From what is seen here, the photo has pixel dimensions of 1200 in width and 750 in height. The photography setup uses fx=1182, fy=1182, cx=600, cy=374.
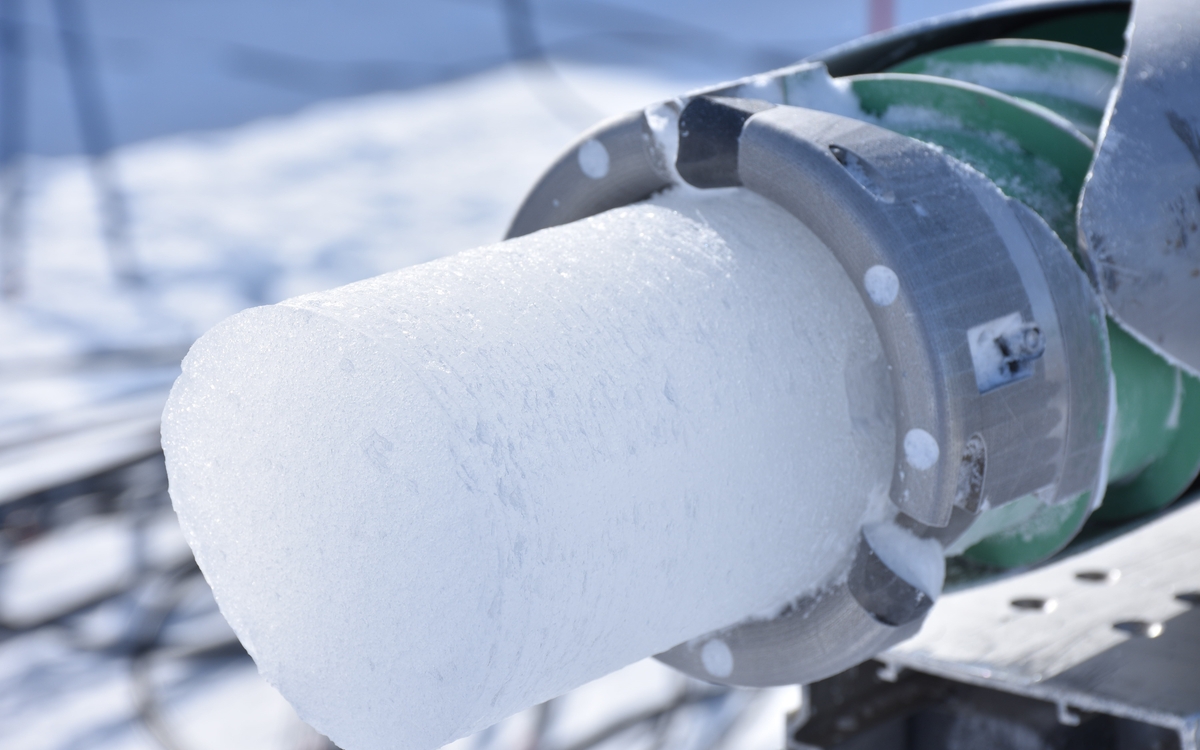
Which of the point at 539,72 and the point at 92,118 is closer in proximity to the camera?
the point at 92,118

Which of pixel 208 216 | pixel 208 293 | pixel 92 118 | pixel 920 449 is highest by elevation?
pixel 92 118

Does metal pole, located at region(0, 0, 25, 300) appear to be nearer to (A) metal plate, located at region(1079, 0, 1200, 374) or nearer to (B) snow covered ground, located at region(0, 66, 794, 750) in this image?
(B) snow covered ground, located at region(0, 66, 794, 750)

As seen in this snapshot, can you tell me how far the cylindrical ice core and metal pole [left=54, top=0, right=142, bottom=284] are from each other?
225cm

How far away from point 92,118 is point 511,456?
278 cm

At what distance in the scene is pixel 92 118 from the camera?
2.80 metres

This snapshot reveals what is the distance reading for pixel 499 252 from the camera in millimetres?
434

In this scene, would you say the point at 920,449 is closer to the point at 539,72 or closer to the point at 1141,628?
the point at 1141,628

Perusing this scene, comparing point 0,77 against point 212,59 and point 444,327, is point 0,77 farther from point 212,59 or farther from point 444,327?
point 444,327

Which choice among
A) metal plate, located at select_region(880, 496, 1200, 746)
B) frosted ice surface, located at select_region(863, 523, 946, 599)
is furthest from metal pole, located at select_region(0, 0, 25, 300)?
frosted ice surface, located at select_region(863, 523, 946, 599)

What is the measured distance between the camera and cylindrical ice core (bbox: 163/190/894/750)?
366 millimetres

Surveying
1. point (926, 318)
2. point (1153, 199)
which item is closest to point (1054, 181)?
point (1153, 199)

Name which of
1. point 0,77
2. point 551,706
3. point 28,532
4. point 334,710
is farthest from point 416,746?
point 0,77

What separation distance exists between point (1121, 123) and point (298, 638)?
0.39 m

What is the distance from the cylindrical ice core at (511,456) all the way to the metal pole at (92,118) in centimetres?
225
